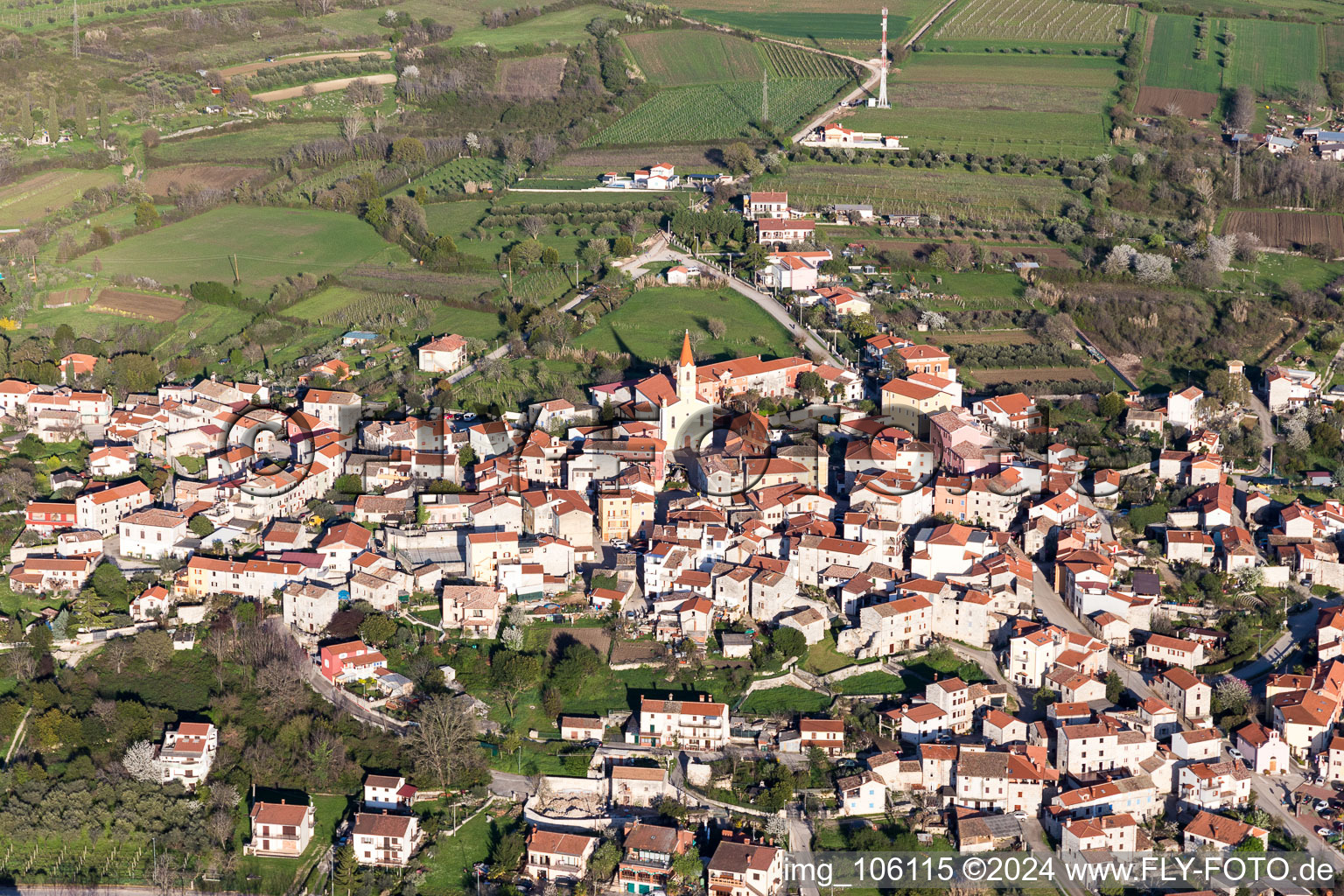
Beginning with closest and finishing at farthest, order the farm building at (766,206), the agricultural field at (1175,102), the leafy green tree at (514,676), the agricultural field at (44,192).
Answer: the leafy green tree at (514,676)
the farm building at (766,206)
the agricultural field at (44,192)
the agricultural field at (1175,102)

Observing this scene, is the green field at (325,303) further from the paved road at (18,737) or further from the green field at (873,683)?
the green field at (873,683)

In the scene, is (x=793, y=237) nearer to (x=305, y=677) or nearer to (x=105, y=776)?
(x=305, y=677)

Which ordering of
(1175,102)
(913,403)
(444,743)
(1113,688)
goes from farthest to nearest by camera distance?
(1175,102) < (913,403) < (1113,688) < (444,743)

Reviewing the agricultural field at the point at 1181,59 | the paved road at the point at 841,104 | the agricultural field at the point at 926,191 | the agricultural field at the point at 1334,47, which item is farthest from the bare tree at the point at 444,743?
the agricultural field at the point at 1334,47

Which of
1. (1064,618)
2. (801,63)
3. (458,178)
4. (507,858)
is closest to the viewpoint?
(507,858)

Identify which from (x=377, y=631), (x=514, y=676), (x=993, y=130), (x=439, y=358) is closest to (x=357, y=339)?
(x=439, y=358)

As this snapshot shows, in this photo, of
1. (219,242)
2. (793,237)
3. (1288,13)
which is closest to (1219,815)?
(793,237)

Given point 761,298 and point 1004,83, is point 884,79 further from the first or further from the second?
point 761,298

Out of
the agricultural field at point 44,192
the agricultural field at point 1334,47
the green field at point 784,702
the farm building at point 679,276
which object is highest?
the agricultural field at point 1334,47
